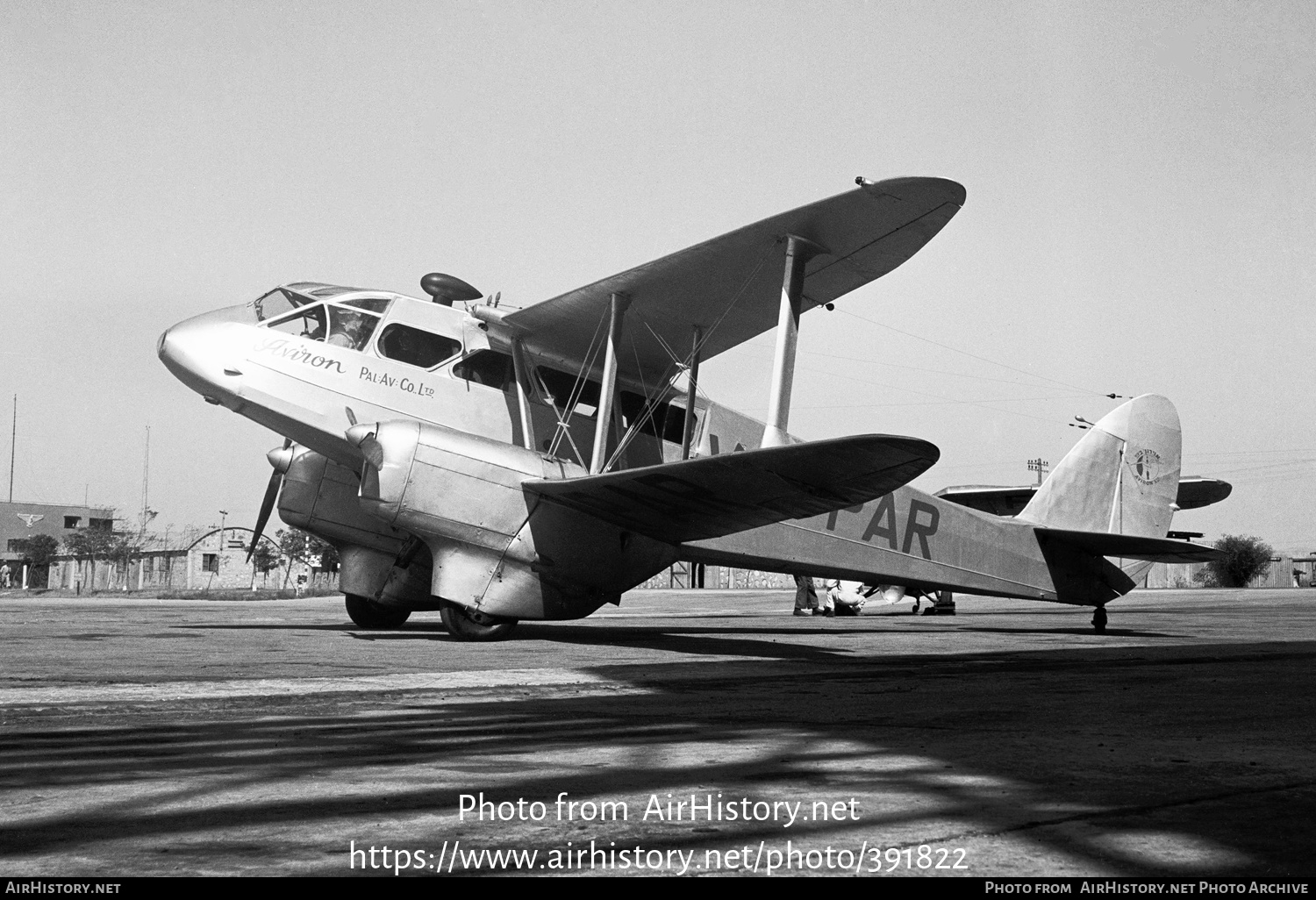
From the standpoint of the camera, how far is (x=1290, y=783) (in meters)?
3.79

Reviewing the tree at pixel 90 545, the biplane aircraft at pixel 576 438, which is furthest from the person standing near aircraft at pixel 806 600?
the tree at pixel 90 545

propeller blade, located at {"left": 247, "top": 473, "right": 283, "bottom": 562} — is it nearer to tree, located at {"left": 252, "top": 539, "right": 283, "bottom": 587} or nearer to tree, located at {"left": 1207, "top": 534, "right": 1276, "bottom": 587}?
tree, located at {"left": 252, "top": 539, "right": 283, "bottom": 587}

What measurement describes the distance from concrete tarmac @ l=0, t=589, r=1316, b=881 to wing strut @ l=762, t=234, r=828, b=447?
3.31 meters

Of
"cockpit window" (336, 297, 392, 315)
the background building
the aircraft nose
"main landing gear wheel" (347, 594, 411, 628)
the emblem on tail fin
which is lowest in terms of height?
the background building

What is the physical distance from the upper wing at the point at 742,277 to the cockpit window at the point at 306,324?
2258mm

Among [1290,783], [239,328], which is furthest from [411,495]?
[1290,783]

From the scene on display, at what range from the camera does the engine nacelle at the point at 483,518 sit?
40.2 ft

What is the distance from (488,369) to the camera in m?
14.3

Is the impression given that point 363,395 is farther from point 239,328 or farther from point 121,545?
point 121,545

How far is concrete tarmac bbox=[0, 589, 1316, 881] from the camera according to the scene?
2.79 metres

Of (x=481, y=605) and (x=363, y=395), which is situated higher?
(x=363, y=395)

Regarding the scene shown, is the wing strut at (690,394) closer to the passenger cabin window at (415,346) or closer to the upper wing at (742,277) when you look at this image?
the upper wing at (742,277)

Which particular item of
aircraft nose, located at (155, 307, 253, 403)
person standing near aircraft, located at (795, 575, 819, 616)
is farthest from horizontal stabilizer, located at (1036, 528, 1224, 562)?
person standing near aircraft, located at (795, 575, 819, 616)

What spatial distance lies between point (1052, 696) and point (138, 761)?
5454 millimetres
